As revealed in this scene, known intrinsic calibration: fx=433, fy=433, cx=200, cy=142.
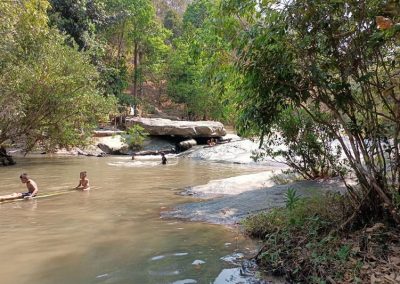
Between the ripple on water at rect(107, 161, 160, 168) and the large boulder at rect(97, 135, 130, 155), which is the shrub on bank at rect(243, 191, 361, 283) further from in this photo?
the large boulder at rect(97, 135, 130, 155)

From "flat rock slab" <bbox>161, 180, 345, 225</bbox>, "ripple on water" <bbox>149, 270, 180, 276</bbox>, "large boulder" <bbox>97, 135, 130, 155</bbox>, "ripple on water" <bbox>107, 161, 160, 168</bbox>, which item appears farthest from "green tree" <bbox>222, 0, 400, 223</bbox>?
"large boulder" <bbox>97, 135, 130, 155</bbox>

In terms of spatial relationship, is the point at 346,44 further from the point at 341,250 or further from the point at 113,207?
the point at 113,207

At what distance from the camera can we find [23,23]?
53.5 ft

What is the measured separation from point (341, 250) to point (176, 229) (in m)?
3.71

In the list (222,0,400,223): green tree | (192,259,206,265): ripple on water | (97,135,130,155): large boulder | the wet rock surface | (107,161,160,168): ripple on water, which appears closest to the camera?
(222,0,400,223): green tree

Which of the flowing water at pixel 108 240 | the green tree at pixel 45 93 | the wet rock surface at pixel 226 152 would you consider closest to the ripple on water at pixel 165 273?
the flowing water at pixel 108 240

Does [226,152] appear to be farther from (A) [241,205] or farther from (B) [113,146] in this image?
(A) [241,205]

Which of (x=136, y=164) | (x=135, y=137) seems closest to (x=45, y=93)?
(x=136, y=164)

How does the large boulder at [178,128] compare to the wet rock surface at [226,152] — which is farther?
the large boulder at [178,128]

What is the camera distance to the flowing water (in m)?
5.65

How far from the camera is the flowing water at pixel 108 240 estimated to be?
5.65 meters

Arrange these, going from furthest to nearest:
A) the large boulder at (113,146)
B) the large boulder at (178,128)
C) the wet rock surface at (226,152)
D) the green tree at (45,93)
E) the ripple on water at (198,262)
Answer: the large boulder at (178,128), the large boulder at (113,146), the wet rock surface at (226,152), the green tree at (45,93), the ripple on water at (198,262)

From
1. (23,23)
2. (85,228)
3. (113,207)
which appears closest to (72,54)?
(23,23)

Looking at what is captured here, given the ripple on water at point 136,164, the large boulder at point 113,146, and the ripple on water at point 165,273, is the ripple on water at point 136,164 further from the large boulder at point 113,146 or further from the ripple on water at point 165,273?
the ripple on water at point 165,273
